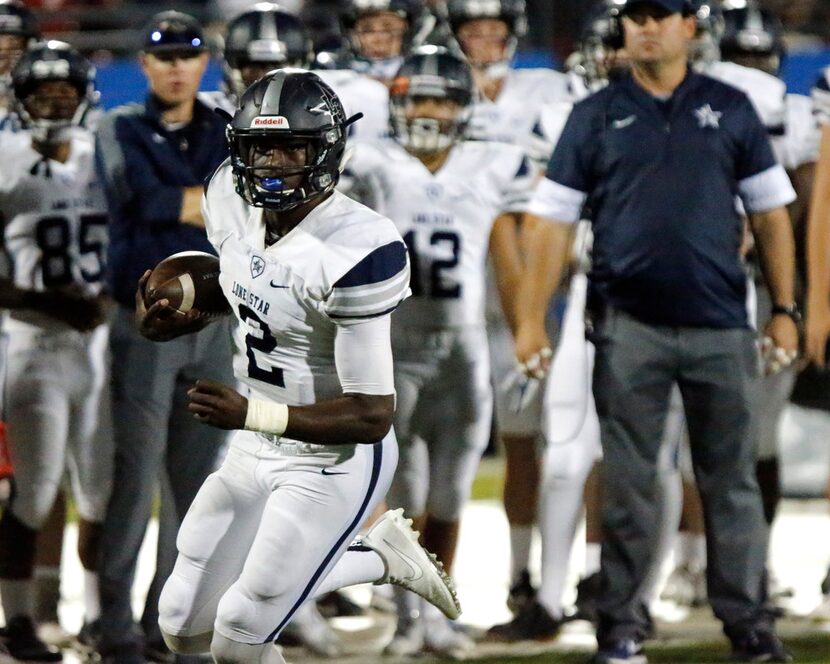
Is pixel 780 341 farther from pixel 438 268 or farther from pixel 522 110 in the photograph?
pixel 522 110

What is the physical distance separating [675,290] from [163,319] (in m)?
1.44

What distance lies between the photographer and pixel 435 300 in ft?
16.4

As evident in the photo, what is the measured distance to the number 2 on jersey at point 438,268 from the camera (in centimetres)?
500

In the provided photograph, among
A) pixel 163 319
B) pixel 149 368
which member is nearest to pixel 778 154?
pixel 149 368

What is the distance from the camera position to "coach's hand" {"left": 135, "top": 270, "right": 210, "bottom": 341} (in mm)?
3729

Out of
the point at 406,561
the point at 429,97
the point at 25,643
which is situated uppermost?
the point at 429,97

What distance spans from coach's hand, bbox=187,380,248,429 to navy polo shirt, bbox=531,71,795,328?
4.91ft

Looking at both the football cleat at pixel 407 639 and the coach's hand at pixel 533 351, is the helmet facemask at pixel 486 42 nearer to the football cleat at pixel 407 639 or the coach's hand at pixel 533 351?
the coach's hand at pixel 533 351

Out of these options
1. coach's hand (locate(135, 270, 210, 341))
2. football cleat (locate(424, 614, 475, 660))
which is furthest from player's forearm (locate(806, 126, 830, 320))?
coach's hand (locate(135, 270, 210, 341))

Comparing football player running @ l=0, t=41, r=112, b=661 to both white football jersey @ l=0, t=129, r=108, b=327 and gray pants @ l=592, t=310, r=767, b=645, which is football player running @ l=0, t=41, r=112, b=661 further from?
gray pants @ l=592, t=310, r=767, b=645

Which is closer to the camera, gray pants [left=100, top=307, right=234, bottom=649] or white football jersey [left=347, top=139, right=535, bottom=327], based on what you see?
gray pants [left=100, top=307, right=234, bottom=649]

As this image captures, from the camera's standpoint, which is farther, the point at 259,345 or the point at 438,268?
the point at 438,268

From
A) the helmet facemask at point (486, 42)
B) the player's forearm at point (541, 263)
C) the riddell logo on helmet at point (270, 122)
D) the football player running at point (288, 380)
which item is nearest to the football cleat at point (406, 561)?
the football player running at point (288, 380)

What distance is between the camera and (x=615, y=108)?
4.60 meters
